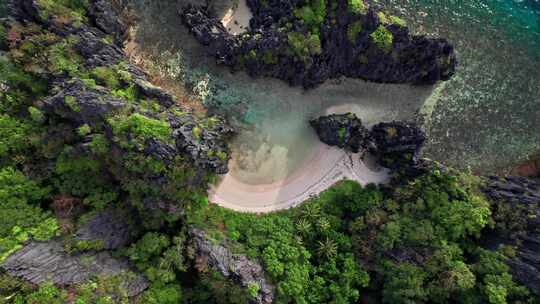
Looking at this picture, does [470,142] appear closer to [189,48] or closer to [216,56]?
[216,56]

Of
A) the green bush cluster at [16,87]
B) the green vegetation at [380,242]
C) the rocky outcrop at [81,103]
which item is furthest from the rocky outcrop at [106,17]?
the green vegetation at [380,242]

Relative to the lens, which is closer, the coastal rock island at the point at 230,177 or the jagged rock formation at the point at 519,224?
the coastal rock island at the point at 230,177

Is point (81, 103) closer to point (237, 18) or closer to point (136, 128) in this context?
point (136, 128)

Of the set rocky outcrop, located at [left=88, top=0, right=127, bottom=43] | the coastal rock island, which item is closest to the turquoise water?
the coastal rock island

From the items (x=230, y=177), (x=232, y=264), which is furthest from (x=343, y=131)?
(x=232, y=264)

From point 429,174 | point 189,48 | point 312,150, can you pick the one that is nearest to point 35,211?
point 189,48

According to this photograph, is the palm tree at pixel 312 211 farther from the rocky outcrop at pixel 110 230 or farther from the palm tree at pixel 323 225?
the rocky outcrop at pixel 110 230
